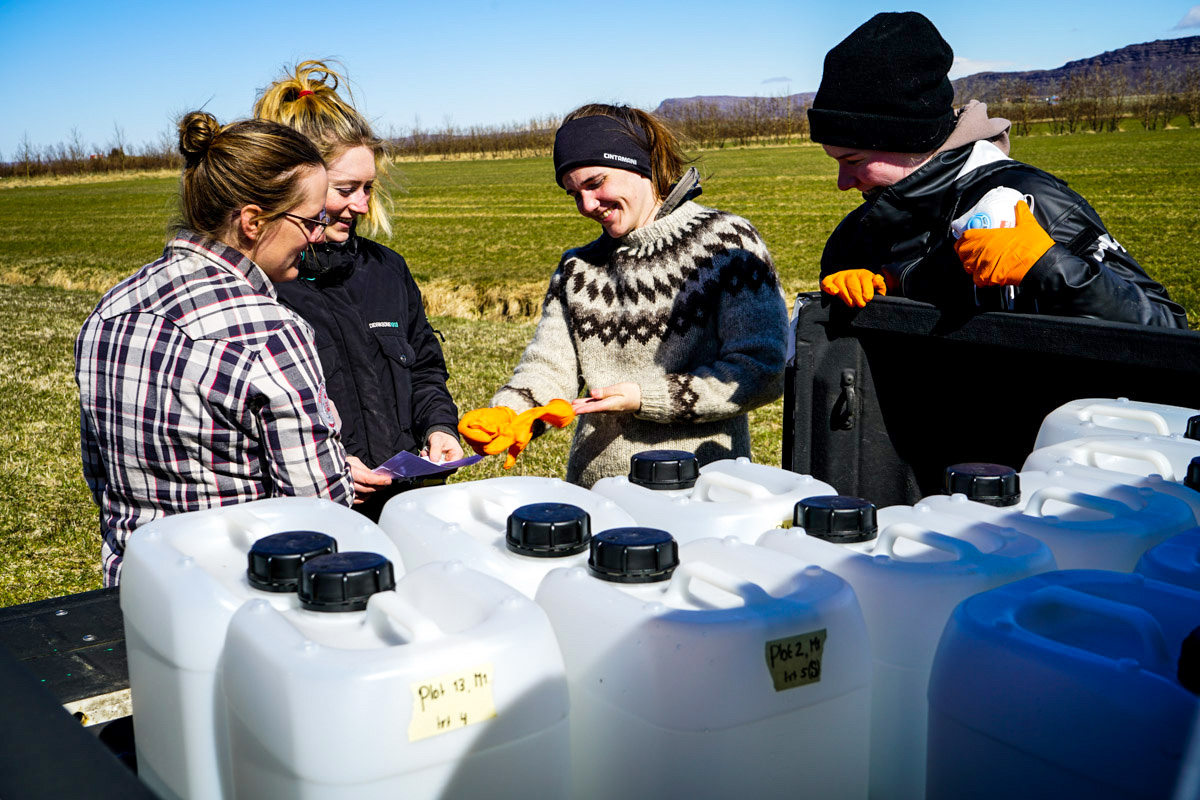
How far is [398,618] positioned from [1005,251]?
147cm

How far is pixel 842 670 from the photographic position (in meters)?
1.07

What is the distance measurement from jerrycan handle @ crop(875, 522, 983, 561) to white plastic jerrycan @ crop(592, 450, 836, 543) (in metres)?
0.20

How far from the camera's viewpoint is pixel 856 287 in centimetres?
226

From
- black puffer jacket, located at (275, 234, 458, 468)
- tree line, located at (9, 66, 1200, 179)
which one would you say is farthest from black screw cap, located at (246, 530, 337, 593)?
tree line, located at (9, 66, 1200, 179)

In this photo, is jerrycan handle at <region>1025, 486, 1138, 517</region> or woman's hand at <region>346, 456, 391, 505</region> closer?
jerrycan handle at <region>1025, 486, 1138, 517</region>

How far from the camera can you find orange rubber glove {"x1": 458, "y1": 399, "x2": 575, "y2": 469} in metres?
2.42

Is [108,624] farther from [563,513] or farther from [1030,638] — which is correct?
[1030,638]

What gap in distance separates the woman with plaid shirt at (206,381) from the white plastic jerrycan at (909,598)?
3.43 feet

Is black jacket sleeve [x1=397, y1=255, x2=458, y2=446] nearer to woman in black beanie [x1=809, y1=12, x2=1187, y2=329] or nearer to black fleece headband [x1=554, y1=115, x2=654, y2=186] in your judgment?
black fleece headband [x1=554, y1=115, x2=654, y2=186]

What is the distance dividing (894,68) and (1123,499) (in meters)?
1.34

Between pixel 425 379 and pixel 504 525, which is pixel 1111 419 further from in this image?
pixel 425 379

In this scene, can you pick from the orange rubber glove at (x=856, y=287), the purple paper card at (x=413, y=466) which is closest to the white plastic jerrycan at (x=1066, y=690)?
the orange rubber glove at (x=856, y=287)

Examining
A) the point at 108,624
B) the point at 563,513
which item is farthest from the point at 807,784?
the point at 108,624

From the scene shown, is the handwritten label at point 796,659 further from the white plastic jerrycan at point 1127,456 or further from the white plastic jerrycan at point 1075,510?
the white plastic jerrycan at point 1127,456
